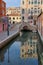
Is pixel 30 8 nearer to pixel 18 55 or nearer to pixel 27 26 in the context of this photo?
pixel 27 26

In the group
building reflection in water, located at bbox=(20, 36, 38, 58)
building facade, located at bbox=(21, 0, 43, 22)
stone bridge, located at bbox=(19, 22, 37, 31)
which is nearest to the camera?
building reflection in water, located at bbox=(20, 36, 38, 58)

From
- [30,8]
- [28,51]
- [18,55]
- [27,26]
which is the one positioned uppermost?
[30,8]

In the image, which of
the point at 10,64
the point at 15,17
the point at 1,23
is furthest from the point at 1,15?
the point at 15,17

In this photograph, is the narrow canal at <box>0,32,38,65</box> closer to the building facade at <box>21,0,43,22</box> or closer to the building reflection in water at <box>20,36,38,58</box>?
the building reflection in water at <box>20,36,38,58</box>

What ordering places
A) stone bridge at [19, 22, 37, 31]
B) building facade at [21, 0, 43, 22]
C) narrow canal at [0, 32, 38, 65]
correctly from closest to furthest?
1. narrow canal at [0, 32, 38, 65]
2. stone bridge at [19, 22, 37, 31]
3. building facade at [21, 0, 43, 22]

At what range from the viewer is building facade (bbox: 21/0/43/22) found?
6741cm

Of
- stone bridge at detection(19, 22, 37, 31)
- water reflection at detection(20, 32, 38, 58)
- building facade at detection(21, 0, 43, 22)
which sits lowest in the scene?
stone bridge at detection(19, 22, 37, 31)

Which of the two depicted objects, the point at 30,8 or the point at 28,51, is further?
the point at 30,8

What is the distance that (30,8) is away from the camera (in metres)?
68.4

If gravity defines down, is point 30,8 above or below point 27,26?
above

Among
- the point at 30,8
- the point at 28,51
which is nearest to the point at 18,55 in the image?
the point at 28,51

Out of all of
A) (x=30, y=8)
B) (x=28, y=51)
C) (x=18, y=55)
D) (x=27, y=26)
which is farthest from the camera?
(x=30, y=8)

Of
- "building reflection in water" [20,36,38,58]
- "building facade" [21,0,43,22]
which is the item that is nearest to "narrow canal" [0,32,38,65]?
"building reflection in water" [20,36,38,58]

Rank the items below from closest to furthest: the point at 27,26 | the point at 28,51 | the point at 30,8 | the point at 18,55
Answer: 1. the point at 18,55
2. the point at 28,51
3. the point at 27,26
4. the point at 30,8
